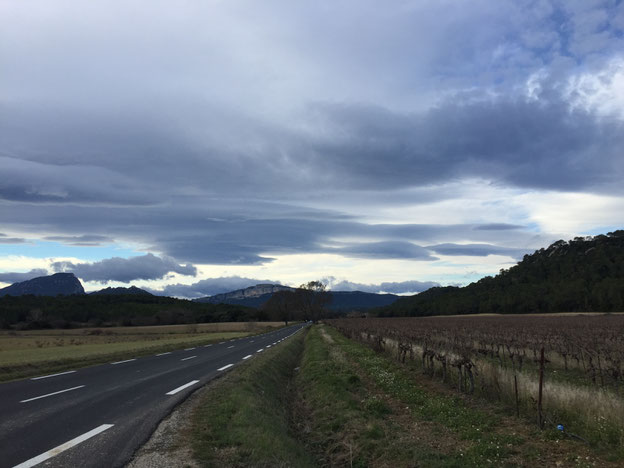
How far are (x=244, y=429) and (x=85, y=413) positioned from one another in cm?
384

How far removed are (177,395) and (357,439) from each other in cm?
555

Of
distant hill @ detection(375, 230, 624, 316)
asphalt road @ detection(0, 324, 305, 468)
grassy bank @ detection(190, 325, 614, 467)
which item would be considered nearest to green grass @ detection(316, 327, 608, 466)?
grassy bank @ detection(190, 325, 614, 467)

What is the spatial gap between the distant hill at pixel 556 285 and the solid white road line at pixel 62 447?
291ft

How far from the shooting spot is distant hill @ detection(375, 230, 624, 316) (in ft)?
267

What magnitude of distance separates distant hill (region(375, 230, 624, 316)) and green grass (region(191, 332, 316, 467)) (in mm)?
83500

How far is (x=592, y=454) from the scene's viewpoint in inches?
265

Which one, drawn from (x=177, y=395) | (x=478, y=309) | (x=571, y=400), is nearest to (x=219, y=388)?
(x=177, y=395)

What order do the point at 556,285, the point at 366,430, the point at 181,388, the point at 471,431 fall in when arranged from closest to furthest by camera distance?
1. the point at 471,431
2. the point at 366,430
3. the point at 181,388
4. the point at 556,285

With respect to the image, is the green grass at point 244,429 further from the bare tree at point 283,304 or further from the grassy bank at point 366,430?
the bare tree at point 283,304

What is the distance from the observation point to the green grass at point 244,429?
6.66m

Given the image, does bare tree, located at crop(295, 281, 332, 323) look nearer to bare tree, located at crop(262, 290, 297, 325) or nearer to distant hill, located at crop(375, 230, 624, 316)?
bare tree, located at crop(262, 290, 297, 325)

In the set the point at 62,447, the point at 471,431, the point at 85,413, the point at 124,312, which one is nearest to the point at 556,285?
the point at 471,431

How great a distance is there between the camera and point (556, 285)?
310ft

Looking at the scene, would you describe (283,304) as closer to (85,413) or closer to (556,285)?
(556,285)
